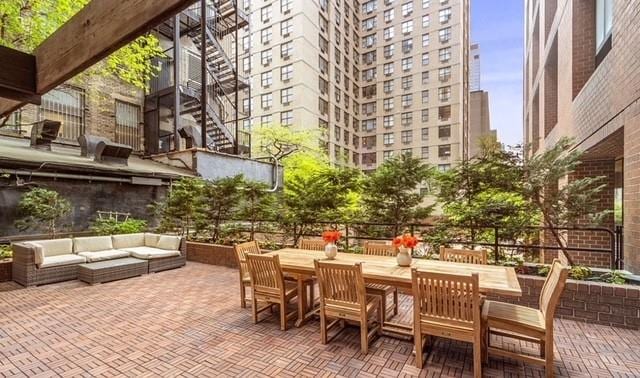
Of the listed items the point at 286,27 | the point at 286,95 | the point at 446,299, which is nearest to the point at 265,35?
the point at 286,27

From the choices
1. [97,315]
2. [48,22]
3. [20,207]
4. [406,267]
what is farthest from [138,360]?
[48,22]

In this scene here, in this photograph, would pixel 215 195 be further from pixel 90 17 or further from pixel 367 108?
pixel 367 108

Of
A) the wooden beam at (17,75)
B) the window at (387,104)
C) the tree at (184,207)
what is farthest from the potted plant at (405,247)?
the window at (387,104)

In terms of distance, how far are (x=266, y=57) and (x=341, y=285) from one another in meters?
29.1

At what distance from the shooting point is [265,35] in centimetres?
2884

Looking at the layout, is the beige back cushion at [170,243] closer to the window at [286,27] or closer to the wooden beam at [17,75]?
the wooden beam at [17,75]

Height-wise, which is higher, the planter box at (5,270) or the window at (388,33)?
the window at (388,33)

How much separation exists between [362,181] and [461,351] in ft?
→ 13.7

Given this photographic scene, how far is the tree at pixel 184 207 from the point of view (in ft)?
28.5

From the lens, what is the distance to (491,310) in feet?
10.3

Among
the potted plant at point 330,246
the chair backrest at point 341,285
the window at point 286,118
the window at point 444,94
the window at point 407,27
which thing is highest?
the window at point 407,27

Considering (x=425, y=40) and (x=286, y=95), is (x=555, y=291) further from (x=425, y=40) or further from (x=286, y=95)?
(x=425, y=40)

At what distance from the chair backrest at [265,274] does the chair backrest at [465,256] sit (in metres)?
2.36

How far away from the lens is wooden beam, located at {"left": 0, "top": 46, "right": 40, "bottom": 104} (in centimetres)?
227
